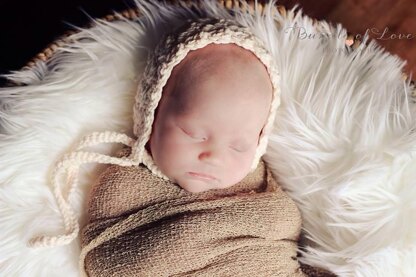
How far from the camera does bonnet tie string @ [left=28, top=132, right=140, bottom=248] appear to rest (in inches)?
39.0

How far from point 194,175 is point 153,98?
0.48 ft

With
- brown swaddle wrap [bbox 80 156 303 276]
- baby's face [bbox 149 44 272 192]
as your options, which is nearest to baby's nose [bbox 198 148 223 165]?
baby's face [bbox 149 44 272 192]

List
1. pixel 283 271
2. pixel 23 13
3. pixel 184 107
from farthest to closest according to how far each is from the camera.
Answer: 1. pixel 23 13
2. pixel 283 271
3. pixel 184 107

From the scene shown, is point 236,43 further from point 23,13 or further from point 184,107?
point 23,13

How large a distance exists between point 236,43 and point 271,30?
146 millimetres

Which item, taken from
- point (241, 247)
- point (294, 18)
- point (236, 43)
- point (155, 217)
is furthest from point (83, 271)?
point (294, 18)

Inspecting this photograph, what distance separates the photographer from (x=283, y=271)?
102 centimetres

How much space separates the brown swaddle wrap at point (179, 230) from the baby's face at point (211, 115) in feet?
0.20

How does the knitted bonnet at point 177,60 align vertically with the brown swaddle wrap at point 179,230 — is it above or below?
above

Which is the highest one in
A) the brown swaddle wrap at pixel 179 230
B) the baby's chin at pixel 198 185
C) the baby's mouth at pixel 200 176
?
the baby's mouth at pixel 200 176

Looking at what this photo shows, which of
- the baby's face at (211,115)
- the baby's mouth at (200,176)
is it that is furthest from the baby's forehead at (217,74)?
the baby's mouth at (200,176)

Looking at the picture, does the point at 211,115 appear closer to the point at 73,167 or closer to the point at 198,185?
the point at 198,185

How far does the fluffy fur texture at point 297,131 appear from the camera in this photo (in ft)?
3.26

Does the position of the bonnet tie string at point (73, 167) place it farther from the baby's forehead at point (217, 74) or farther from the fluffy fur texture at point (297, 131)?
the baby's forehead at point (217, 74)
